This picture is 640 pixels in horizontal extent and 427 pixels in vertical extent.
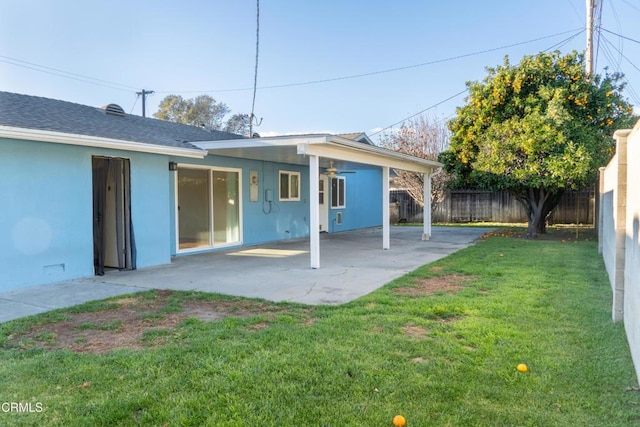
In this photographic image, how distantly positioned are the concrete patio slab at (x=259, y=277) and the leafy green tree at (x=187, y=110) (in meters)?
26.1

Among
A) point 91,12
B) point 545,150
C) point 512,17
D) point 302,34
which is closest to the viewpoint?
point 545,150

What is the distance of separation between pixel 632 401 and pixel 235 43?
54.2 ft

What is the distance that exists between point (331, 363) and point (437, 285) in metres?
3.52

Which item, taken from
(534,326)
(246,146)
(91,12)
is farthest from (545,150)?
(91,12)

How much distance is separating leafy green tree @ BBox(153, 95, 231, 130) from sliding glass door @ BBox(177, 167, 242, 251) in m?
24.4

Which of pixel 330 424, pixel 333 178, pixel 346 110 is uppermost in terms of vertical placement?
pixel 346 110

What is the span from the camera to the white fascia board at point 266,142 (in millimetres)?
7816

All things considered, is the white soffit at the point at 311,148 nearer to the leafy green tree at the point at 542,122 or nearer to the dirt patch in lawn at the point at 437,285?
the leafy green tree at the point at 542,122

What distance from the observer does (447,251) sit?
10.7 metres

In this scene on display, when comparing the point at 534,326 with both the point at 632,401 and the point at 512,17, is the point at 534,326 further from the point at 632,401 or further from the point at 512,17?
the point at 512,17

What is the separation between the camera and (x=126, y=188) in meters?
8.08

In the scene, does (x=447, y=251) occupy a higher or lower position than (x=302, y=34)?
lower

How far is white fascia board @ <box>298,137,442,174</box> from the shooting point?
814 centimetres

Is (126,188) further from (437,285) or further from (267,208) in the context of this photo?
(437,285)
